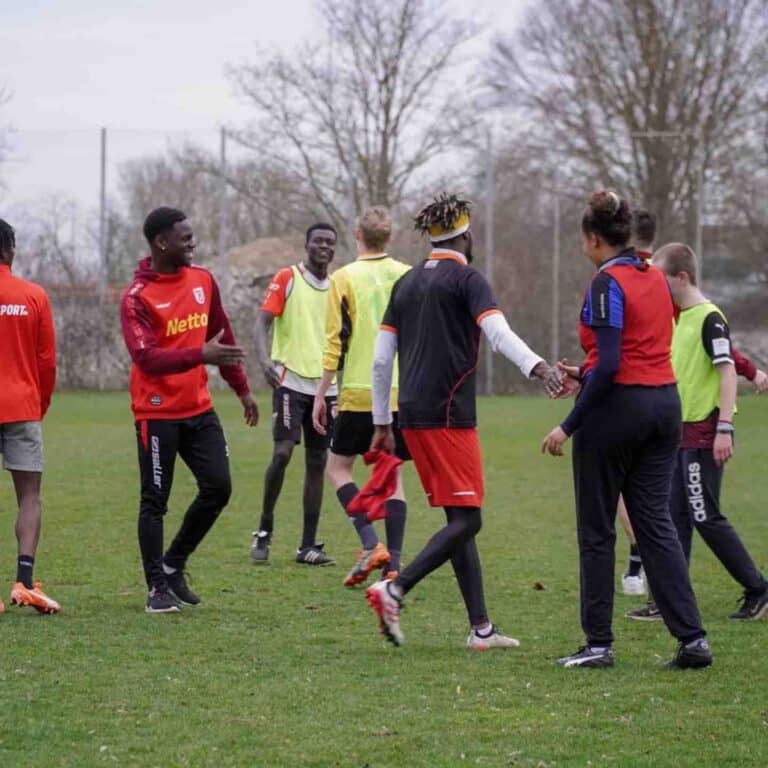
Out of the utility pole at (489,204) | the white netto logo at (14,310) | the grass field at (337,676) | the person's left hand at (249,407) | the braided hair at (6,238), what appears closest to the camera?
the grass field at (337,676)

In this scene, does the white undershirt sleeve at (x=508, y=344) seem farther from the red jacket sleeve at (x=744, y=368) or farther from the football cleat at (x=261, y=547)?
the football cleat at (x=261, y=547)

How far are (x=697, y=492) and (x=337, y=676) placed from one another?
7.96 ft

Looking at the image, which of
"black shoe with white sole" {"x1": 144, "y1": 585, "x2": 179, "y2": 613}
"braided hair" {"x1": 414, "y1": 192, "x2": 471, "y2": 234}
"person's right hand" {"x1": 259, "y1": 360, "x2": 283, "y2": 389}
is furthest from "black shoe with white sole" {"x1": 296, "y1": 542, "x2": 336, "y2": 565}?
"braided hair" {"x1": 414, "y1": 192, "x2": 471, "y2": 234}

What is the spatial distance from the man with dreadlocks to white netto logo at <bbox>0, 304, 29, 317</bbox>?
1955 mm

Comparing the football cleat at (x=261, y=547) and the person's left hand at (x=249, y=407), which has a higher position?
the person's left hand at (x=249, y=407)

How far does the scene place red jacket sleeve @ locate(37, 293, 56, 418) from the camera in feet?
25.0

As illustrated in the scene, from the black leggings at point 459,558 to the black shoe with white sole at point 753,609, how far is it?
1633 millimetres

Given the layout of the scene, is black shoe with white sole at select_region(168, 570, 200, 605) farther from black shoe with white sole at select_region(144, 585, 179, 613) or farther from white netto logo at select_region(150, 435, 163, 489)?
white netto logo at select_region(150, 435, 163, 489)

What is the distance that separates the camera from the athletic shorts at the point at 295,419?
9.79 meters

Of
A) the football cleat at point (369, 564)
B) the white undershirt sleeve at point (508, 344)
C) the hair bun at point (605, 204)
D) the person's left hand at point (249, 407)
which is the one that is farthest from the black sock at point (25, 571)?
the hair bun at point (605, 204)

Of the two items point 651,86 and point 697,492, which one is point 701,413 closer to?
point 697,492

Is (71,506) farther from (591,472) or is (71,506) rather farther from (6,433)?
(591,472)

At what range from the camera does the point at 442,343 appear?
659 centimetres

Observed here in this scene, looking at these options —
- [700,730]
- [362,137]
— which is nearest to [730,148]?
[362,137]
